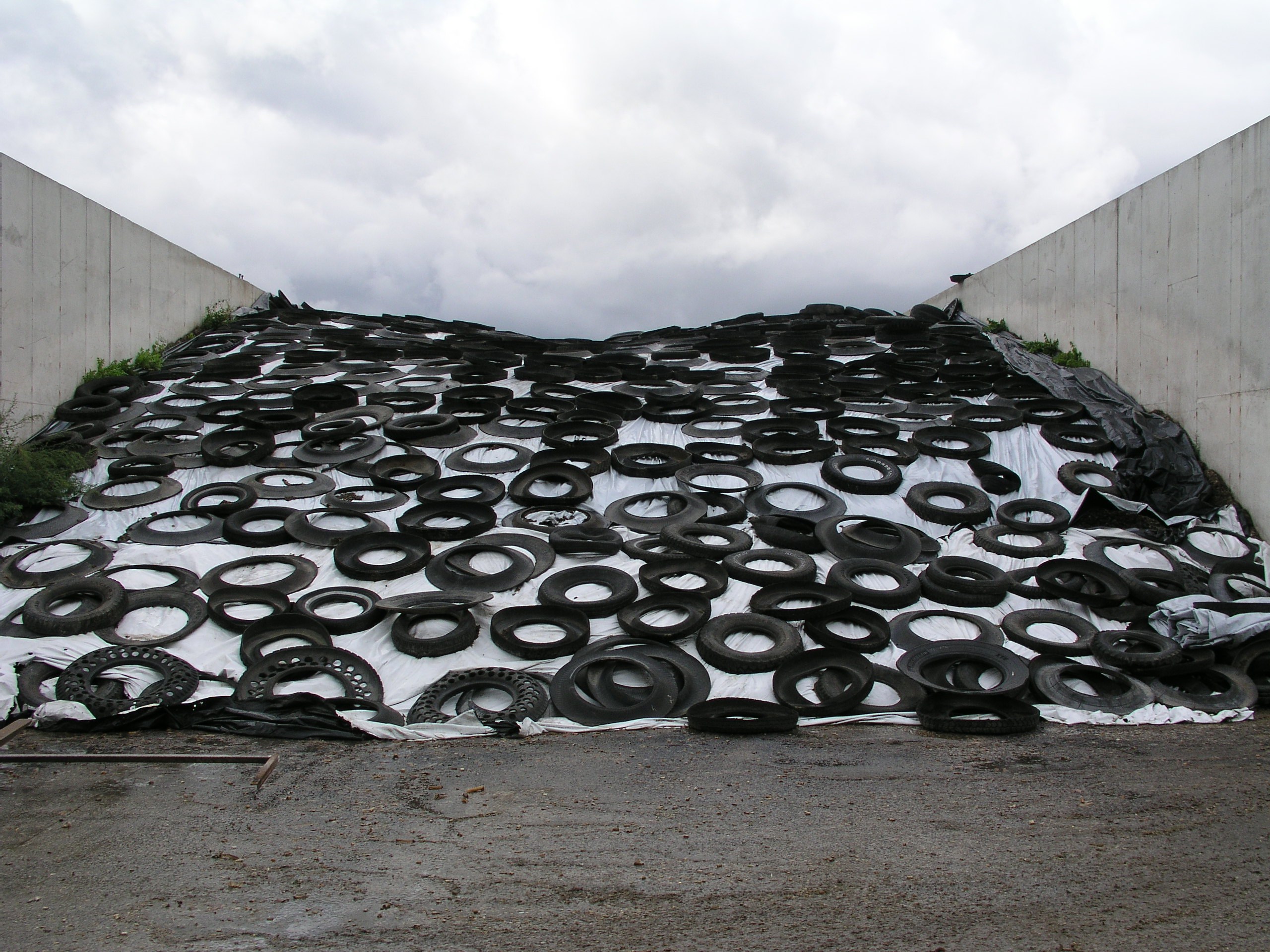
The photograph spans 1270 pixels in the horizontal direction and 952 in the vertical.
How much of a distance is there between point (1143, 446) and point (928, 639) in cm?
548

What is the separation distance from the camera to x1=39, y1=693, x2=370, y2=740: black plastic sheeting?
4926 mm

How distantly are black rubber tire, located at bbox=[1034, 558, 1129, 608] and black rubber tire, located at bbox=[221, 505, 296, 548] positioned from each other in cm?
749

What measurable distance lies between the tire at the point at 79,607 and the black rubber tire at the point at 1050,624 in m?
7.46

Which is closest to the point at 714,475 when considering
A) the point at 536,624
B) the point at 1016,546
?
the point at 1016,546

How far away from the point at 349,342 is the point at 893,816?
1410cm

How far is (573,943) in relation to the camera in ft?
8.71

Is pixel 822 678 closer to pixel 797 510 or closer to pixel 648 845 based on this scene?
pixel 648 845

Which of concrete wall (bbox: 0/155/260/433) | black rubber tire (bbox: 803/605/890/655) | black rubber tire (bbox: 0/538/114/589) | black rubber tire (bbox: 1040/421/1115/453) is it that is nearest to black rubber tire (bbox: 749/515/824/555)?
black rubber tire (bbox: 803/605/890/655)

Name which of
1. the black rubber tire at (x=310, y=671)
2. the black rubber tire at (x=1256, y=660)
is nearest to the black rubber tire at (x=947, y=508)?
the black rubber tire at (x=1256, y=660)

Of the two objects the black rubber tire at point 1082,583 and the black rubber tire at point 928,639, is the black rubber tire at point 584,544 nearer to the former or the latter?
the black rubber tire at point 928,639

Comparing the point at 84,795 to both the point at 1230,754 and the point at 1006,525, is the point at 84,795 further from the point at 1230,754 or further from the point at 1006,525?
the point at 1006,525

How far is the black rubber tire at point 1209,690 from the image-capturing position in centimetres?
552

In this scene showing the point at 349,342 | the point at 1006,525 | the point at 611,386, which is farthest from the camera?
the point at 349,342

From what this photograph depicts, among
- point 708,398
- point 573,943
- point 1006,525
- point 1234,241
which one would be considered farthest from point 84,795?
point 1234,241
